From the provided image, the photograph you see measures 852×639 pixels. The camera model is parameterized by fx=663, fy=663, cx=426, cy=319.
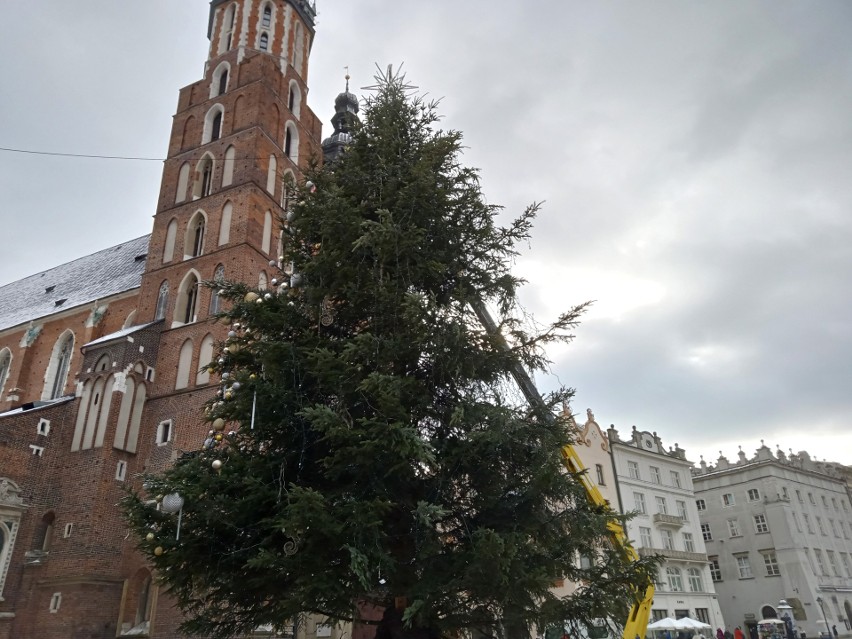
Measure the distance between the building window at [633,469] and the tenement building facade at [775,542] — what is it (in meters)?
12.4

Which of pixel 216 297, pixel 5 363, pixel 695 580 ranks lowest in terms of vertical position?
pixel 695 580

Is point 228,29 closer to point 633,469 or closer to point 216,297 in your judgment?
Answer: point 216,297

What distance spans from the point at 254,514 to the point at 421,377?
2797 mm

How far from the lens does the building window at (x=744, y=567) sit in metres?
41.1

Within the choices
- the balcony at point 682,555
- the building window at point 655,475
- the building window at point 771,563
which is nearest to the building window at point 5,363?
the balcony at point 682,555

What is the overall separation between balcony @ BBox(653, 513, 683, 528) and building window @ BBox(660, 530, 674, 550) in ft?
1.46

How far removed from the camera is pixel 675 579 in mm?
33250

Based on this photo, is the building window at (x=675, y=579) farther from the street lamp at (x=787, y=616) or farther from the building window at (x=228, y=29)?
the building window at (x=228, y=29)

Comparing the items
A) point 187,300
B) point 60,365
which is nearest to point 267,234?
point 187,300

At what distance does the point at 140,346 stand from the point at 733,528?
38071mm

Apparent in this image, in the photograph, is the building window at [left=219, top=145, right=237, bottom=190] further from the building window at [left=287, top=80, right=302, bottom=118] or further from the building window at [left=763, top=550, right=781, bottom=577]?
the building window at [left=763, top=550, right=781, bottom=577]

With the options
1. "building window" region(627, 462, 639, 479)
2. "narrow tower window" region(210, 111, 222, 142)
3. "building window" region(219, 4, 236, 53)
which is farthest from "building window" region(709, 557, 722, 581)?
"building window" region(219, 4, 236, 53)

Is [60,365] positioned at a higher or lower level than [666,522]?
higher

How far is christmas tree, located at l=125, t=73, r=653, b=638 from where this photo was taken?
7.55 meters
